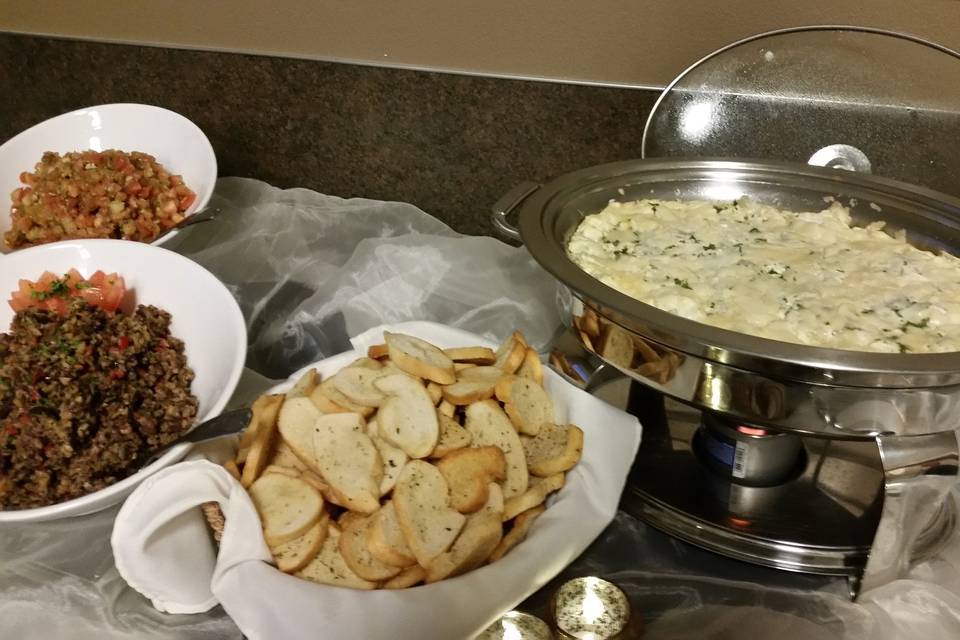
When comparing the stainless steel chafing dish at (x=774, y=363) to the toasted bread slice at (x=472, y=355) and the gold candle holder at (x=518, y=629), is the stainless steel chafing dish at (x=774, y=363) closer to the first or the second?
the toasted bread slice at (x=472, y=355)

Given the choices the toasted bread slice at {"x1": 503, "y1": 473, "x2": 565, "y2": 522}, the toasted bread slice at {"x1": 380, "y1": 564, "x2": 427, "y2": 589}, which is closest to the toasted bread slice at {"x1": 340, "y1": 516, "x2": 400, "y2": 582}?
the toasted bread slice at {"x1": 380, "y1": 564, "x2": 427, "y2": 589}

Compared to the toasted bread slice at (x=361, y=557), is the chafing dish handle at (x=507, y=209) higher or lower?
higher

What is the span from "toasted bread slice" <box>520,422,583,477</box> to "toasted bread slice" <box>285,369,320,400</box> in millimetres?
214

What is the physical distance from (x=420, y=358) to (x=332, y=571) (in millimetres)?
222

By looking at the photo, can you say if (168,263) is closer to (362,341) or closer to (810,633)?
(362,341)

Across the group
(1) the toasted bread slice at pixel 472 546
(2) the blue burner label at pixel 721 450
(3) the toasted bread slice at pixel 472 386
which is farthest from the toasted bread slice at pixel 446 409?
(2) the blue burner label at pixel 721 450

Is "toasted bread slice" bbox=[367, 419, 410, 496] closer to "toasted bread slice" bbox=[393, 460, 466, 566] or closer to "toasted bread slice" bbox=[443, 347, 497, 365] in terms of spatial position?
"toasted bread slice" bbox=[393, 460, 466, 566]

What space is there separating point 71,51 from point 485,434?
3.50 feet

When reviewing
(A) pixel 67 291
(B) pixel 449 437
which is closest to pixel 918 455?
(B) pixel 449 437

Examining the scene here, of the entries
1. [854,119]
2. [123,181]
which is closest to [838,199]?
[854,119]

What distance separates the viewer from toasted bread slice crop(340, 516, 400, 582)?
614 mm

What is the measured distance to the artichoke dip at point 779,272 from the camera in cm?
69

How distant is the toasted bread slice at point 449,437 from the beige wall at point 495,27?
610mm

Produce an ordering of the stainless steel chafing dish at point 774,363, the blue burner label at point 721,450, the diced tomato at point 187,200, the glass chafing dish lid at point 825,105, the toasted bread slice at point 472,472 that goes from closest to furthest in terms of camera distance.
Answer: the stainless steel chafing dish at point 774,363 < the toasted bread slice at point 472,472 < the blue burner label at point 721,450 < the glass chafing dish lid at point 825,105 < the diced tomato at point 187,200
